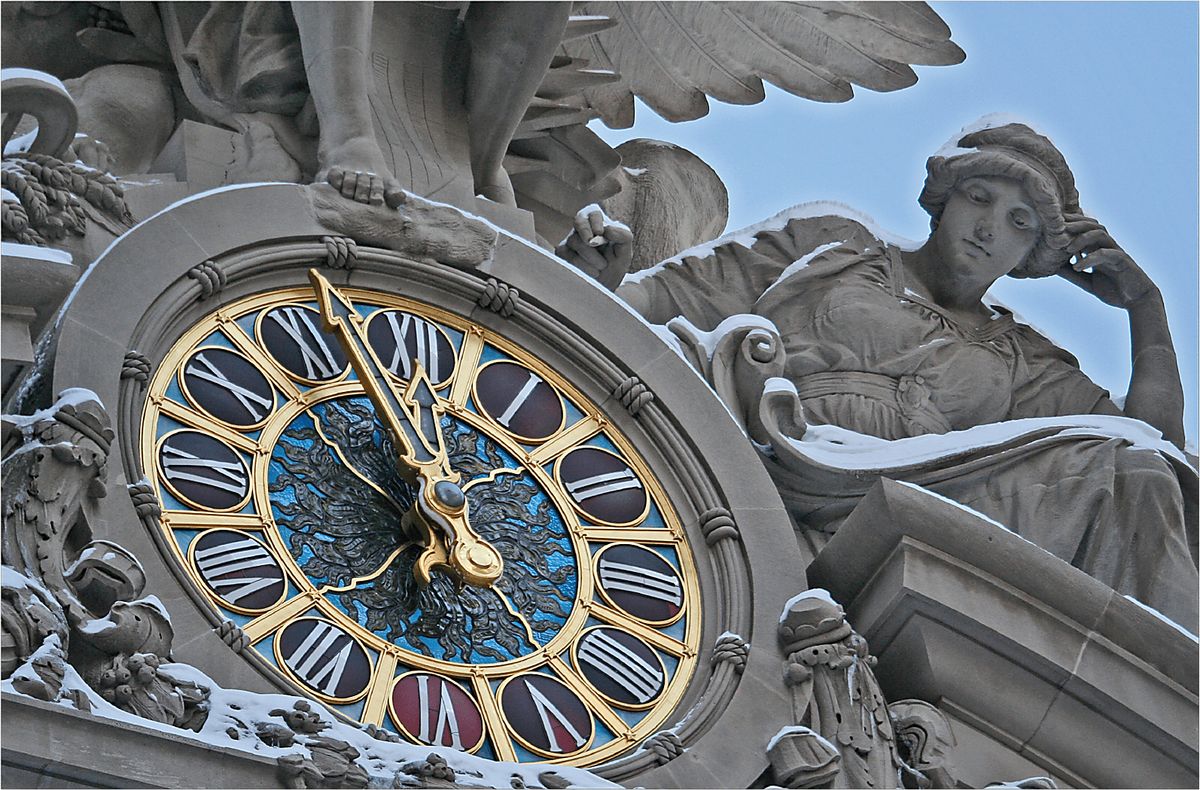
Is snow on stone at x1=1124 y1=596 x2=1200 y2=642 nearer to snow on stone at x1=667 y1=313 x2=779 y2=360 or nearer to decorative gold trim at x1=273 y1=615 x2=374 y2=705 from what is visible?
snow on stone at x1=667 y1=313 x2=779 y2=360

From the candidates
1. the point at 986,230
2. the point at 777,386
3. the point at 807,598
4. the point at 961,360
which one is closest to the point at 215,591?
the point at 807,598

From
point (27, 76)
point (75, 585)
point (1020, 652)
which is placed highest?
point (1020, 652)

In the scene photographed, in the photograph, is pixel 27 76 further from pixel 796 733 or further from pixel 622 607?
pixel 796 733

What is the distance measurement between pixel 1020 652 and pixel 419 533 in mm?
2163

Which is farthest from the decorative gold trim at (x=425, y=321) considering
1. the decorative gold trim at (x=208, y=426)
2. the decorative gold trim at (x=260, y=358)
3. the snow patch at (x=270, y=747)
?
the snow patch at (x=270, y=747)

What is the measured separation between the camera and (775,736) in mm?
11828

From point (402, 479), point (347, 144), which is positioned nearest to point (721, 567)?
point (402, 479)

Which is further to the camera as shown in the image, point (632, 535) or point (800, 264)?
point (800, 264)

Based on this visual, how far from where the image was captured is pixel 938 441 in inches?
528

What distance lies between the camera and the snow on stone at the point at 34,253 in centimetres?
1120

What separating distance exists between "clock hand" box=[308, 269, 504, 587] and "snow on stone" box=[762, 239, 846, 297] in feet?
6.71

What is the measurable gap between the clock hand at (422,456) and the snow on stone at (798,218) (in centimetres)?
206

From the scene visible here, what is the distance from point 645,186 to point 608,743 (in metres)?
4.24

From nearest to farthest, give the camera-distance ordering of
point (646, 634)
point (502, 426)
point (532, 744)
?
point (532, 744), point (646, 634), point (502, 426)
